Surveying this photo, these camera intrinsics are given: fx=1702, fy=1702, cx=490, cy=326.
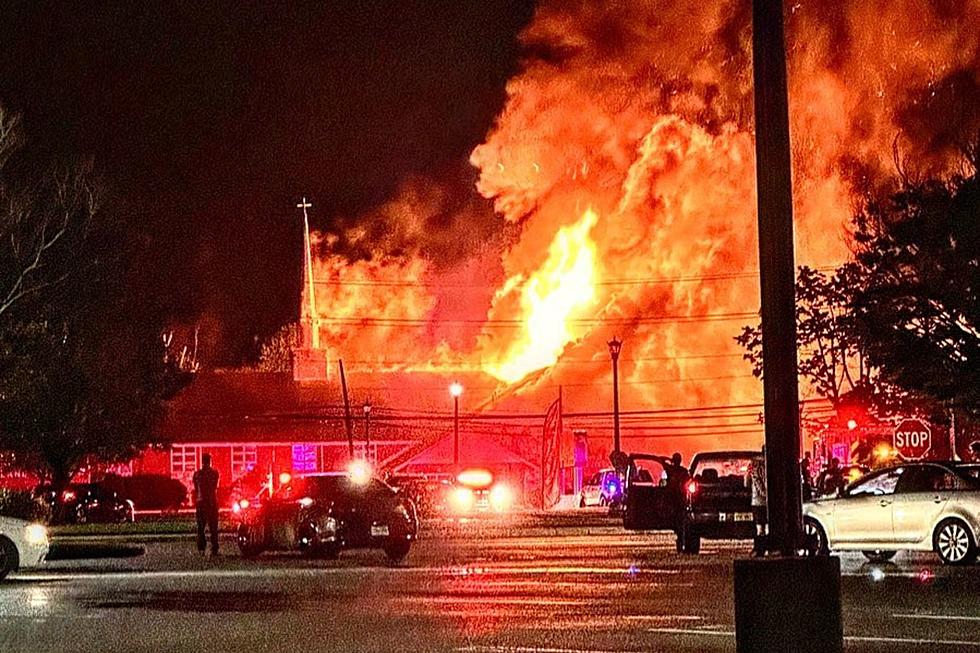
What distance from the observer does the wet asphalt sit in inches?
568

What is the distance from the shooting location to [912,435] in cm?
3797

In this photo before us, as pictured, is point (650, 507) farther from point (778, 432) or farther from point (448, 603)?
point (778, 432)

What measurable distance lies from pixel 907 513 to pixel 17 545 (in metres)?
12.9

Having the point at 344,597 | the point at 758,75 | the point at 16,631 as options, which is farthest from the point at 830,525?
the point at 758,75

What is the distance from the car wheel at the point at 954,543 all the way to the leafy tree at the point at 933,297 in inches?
377

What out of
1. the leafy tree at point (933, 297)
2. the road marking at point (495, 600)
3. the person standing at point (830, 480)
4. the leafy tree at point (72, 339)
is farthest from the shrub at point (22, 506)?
the road marking at point (495, 600)

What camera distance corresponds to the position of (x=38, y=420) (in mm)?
49344

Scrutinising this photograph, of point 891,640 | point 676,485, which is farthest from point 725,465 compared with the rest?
point 891,640

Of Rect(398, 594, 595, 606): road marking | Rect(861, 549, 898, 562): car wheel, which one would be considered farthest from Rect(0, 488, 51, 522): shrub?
Rect(398, 594, 595, 606): road marking

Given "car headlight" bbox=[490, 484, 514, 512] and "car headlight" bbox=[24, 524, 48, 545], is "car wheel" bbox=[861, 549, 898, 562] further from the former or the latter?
"car headlight" bbox=[490, 484, 514, 512]

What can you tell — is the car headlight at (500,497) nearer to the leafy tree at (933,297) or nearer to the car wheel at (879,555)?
the leafy tree at (933,297)

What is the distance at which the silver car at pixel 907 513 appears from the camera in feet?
80.5

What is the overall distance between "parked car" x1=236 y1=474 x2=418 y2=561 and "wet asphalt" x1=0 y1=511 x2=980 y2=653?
1.43ft

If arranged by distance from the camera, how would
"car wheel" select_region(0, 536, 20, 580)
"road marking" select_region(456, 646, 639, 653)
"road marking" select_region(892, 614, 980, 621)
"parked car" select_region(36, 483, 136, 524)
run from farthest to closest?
1. "parked car" select_region(36, 483, 136, 524)
2. "car wheel" select_region(0, 536, 20, 580)
3. "road marking" select_region(892, 614, 980, 621)
4. "road marking" select_region(456, 646, 639, 653)
